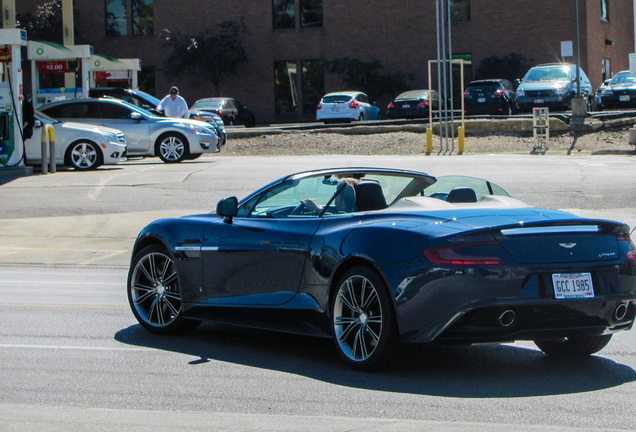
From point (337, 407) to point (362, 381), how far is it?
0.66 metres

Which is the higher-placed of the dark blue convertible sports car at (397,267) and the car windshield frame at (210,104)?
the car windshield frame at (210,104)

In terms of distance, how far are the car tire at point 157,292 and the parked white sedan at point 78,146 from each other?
15.8 metres

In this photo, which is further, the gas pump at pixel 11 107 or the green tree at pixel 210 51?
the green tree at pixel 210 51

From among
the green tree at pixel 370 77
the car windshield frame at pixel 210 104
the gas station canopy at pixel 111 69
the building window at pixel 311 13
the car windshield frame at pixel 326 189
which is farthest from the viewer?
the building window at pixel 311 13

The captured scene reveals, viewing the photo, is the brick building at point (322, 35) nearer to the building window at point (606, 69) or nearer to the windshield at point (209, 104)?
the building window at point (606, 69)

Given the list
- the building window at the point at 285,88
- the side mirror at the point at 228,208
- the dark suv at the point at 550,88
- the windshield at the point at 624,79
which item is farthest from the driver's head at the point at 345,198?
the building window at the point at 285,88

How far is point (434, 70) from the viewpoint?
51406mm

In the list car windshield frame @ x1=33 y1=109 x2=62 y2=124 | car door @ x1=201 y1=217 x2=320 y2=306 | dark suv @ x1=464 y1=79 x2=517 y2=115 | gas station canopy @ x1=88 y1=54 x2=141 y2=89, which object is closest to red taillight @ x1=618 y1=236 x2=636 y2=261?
car door @ x1=201 y1=217 x2=320 y2=306

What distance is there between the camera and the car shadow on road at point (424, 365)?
601 cm

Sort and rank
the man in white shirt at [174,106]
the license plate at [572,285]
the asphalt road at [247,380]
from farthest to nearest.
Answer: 1. the man in white shirt at [174,106]
2. the license plate at [572,285]
3. the asphalt road at [247,380]

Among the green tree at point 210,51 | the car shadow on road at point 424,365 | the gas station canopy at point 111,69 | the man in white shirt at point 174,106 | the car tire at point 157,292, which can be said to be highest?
the green tree at point 210,51

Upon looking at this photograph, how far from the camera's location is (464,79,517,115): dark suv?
124 feet

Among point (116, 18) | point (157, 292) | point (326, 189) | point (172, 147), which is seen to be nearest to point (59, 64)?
point (172, 147)

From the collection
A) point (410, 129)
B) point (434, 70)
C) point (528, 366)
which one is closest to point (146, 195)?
point (528, 366)
